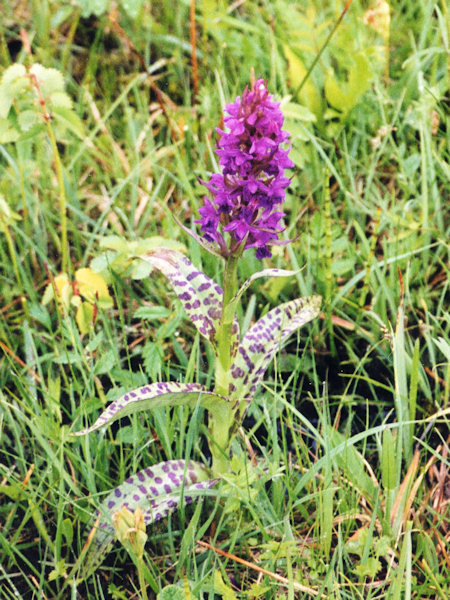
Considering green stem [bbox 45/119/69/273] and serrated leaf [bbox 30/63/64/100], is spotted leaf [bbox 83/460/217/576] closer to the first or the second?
green stem [bbox 45/119/69/273]

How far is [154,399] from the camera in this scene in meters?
1.61

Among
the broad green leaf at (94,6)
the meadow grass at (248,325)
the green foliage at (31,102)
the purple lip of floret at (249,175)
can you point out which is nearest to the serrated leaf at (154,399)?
the meadow grass at (248,325)

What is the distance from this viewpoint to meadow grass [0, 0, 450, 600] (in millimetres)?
1759

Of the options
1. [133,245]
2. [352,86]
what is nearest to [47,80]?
[133,245]

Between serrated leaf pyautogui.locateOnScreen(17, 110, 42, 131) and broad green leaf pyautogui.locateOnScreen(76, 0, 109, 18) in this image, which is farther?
broad green leaf pyautogui.locateOnScreen(76, 0, 109, 18)

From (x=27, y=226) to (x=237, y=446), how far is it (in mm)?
1369

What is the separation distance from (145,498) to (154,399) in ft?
1.16

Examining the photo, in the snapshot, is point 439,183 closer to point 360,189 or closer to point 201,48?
point 360,189

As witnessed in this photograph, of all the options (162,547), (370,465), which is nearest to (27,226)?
(162,547)

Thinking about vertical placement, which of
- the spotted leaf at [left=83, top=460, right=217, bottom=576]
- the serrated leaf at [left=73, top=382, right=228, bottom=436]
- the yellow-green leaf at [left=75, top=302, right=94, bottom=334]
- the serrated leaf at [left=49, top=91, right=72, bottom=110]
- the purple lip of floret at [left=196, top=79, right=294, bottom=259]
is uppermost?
the serrated leaf at [left=49, top=91, right=72, bottom=110]

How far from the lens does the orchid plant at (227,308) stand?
5.05 ft

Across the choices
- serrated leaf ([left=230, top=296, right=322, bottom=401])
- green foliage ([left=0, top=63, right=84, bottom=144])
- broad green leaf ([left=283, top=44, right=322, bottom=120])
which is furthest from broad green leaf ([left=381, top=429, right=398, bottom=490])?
broad green leaf ([left=283, top=44, right=322, bottom=120])

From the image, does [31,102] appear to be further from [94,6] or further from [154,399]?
[154,399]

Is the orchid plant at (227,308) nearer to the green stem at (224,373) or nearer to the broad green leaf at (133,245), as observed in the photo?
the green stem at (224,373)
